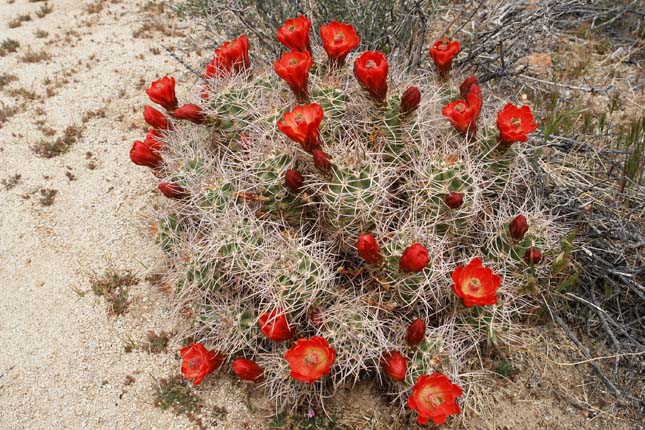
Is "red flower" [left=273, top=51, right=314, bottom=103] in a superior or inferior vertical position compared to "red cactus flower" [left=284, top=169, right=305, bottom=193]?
superior

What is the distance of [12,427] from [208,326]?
4.64ft

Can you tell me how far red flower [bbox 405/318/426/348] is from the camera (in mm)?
2332

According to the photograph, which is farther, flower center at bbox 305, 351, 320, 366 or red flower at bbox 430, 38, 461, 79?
red flower at bbox 430, 38, 461, 79

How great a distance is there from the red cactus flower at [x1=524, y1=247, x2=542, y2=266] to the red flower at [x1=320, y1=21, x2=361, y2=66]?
1.53 m

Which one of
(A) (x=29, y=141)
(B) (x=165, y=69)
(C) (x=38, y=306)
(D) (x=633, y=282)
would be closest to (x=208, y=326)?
(C) (x=38, y=306)

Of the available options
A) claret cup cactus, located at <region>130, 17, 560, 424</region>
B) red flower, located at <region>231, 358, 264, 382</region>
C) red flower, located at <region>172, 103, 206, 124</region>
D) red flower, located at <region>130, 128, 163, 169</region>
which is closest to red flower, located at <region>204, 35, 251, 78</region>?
claret cup cactus, located at <region>130, 17, 560, 424</region>

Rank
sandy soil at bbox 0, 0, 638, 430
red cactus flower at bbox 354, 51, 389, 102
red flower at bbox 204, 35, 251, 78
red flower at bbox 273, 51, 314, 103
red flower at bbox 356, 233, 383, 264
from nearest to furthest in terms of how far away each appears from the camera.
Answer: red flower at bbox 356, 233, 383, 264
red cactus flower at bbox 354, 51, 389, 102
red flower at bbox 273, 51, 314, 103
sandy soil at bbox 0, 0, 638, 430
red flower at bbox 204, 35, 251, 78

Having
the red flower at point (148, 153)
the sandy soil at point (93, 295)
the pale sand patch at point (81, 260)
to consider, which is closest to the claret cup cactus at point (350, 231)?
the red flower at point (148, 153)

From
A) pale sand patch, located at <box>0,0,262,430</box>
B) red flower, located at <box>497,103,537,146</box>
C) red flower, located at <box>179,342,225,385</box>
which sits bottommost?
pale sand patch, located at <box>0,0,262,430</box>

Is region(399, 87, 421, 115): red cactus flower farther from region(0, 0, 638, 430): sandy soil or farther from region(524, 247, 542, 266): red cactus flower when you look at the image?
region(0, 0, 638, 430): sandy soil

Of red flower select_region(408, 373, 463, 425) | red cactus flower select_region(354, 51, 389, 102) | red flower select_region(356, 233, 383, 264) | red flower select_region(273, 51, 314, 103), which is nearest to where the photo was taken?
red flower select_region(408, 373, 463, 425)

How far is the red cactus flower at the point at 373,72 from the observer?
96.6 inches

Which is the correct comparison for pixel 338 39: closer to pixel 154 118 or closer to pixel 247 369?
pixel 154 118

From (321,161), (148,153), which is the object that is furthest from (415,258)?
(148,153)
